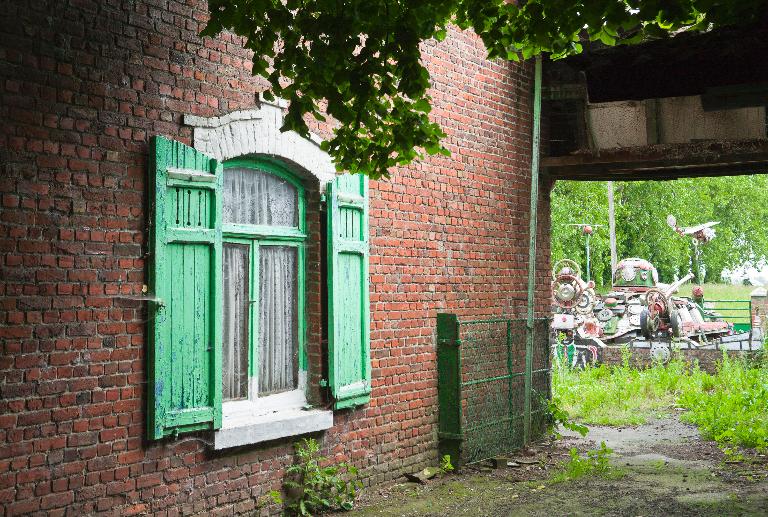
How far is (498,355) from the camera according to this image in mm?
9797

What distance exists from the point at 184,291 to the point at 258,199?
1.31 meters

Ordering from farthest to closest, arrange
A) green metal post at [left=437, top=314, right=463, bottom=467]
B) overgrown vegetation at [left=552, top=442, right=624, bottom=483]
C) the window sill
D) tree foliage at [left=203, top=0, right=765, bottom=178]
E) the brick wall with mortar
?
1. green metal post at [left=437, top=314, right=463, bottom=467]
2. overgrown vegetation at [left=552, top=442, right=624, bottom=483]
3. the window sill
4. tree foliage at [left=203, top=0, right=765, bottom=178]
5. the brick wall with mortar

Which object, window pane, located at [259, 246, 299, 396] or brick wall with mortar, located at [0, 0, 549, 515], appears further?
window pane, located at [259, 246, 299, 396]

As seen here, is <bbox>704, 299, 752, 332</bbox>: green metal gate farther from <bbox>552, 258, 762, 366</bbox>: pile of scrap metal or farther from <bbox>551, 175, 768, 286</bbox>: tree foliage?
<bbox>551, 175, 768, 286</bbox>: tree foliage

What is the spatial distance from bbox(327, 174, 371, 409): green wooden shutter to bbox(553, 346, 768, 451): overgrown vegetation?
5.71m

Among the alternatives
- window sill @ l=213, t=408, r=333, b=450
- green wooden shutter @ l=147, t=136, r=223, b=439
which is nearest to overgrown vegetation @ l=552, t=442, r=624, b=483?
window sill @ l=213, t=408, r=333, b=450

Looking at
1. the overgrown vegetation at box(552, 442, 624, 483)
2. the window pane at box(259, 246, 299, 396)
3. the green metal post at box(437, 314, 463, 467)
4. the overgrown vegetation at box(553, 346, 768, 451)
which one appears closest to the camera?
the window pane at box(259, 246, 299, 396)

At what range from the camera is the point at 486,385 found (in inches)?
372

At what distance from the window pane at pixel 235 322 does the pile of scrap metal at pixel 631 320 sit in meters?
12.8

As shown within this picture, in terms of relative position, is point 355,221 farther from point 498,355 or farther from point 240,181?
point 498,355

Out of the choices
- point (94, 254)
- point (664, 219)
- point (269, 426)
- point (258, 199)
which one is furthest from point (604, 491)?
point (664, 219)

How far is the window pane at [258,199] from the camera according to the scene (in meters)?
6.62

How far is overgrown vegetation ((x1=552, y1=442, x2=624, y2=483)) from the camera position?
8.60m

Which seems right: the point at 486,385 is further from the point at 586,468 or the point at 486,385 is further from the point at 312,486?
the point at 312,486
